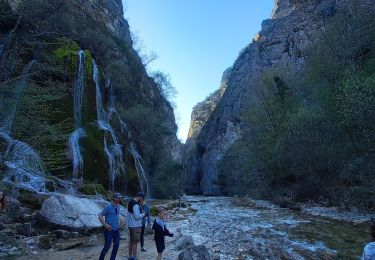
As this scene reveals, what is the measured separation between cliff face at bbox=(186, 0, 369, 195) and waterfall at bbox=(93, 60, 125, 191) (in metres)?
38.2

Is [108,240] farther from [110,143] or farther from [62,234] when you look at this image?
[110,143]

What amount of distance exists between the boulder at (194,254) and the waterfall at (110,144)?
72.2 feet

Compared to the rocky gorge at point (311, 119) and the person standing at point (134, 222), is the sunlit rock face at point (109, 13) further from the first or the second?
the person standing at point (134, 222)

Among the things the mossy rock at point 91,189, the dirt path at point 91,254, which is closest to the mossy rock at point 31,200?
the dirt path at point 91,254

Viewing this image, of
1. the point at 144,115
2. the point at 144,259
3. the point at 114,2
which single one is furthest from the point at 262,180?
the point at 114,2

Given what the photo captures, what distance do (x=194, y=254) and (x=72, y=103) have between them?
23.0 metres

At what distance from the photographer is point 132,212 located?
33.0 feet

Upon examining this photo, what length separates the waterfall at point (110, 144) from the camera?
3158 centimetres

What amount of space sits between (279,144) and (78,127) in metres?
20.2

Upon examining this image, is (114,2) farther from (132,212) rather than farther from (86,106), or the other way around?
(132,212)

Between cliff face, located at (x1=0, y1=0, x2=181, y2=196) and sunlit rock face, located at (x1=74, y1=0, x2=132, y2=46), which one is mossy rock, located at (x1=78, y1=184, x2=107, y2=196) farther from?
sunlit rock face, located at (x1=74, y1=0, x2=132, y2=46)

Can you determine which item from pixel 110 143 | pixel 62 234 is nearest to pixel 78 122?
pixel 110 143

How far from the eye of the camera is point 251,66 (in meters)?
86.5

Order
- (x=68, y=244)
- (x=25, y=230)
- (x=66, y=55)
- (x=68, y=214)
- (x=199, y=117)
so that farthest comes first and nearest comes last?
1. (x=199, y=117)
2. (x=66, y=55)
3. (x=68, y=214)
4. (x=25, y=230)
5. (x=68, y=244)
